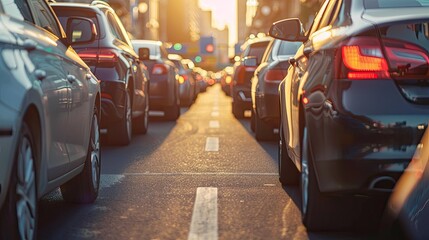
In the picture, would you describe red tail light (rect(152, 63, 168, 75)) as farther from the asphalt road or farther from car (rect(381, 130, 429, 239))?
car (rect(381, 130, 429, 239))

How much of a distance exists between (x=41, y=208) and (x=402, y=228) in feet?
14.7

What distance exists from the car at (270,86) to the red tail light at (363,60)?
7433 millimetres

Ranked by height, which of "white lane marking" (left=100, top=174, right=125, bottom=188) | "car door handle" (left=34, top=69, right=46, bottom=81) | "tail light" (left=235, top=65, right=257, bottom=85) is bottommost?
"tail light" (left=235, top=65, right=257, bottom=85)

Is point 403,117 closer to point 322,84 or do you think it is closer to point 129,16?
point 322,84

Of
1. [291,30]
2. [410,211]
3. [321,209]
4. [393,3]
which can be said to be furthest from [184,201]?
[410,211]

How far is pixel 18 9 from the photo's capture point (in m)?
5.95

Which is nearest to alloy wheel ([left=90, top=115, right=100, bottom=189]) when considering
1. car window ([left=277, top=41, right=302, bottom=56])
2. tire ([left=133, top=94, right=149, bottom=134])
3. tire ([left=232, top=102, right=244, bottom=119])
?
car window ([left=277, top=41, right=302, bottom=56])

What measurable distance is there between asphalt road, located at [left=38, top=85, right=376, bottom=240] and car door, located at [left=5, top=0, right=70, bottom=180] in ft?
1.82

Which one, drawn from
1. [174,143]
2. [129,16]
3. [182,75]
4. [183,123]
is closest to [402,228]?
[174,143]

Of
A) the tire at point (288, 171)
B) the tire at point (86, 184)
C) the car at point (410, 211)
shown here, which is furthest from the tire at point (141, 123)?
the car at point (410, 211)

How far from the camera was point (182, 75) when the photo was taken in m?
29.4

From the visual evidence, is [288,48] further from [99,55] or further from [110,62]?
[99,55]

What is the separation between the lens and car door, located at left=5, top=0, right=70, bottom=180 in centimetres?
544

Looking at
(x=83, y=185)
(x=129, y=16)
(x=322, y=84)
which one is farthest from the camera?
(x=129, y=16)
